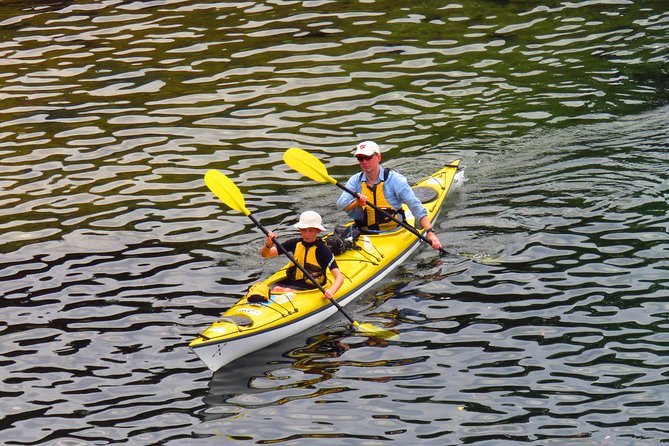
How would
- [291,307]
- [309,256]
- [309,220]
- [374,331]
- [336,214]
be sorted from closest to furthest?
1. [374,331]
2. [291,307]
3. [309,220]
4. [309,256]
5. [336,214]

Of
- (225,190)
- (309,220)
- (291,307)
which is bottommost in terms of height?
(291,307)

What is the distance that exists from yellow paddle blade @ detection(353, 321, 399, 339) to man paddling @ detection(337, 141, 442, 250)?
Answer: 2244 millimetres

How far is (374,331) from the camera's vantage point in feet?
40.2

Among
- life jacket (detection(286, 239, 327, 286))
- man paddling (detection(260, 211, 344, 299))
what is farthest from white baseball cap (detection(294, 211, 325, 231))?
life jacket (detection(286, 239, 327, 286))

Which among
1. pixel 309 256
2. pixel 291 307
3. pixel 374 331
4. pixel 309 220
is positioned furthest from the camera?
pixel 309 256

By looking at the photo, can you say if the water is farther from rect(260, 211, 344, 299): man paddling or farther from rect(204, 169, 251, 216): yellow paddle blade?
rect(204, 169, 251, 216): yellow paddle blade

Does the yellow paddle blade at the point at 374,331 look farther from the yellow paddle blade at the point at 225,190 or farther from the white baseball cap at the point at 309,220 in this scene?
the yellow paddle blade at the point at 225,190

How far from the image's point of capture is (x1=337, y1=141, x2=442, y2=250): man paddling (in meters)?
14.2

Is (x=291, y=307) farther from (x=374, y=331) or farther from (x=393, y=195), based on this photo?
(x=393, y=195)

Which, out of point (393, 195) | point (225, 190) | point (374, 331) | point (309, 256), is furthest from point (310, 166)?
point (374, 331)

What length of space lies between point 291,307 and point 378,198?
9.09ft

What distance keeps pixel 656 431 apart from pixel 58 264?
8543 millimetres

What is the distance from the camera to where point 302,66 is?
2095cm

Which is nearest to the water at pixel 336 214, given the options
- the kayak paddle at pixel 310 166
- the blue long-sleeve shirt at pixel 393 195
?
the kayak paddle at pixel 310 166
